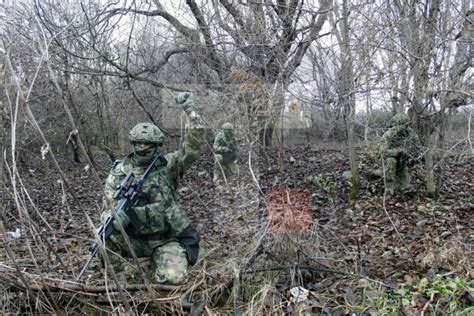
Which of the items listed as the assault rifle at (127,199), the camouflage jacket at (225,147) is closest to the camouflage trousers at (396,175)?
the camouflage jacket at (225,147)

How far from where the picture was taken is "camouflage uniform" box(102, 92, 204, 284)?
3.60 meters

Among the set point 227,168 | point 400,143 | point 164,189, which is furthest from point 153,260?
point 227,168

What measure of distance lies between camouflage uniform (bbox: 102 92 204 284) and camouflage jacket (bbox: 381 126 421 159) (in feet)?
12.9

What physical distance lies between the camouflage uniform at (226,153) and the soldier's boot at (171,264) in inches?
166

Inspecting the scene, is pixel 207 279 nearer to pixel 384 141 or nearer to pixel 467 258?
pixel 467 258

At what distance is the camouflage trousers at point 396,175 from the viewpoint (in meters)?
6.95

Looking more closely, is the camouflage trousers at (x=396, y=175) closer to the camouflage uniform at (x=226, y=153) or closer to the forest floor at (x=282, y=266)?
the forest floor at (x=282, y=266)

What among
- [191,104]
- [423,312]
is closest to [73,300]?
[191,104]

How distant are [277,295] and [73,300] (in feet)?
4.55

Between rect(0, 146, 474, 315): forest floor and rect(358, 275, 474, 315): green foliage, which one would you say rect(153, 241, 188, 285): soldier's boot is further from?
rect(358, 275, 474, 315): green foliage

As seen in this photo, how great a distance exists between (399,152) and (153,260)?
4.54 metres

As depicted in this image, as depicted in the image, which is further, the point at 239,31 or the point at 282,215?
the point at 239,31

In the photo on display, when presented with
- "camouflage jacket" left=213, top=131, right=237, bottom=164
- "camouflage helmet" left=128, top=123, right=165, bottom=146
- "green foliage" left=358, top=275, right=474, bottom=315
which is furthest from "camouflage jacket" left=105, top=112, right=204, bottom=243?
"camouflage jacket" left=213, top=131, right=237, bottom=164

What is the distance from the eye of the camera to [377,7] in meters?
5.70
